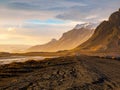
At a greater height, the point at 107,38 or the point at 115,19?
the point at 115,19

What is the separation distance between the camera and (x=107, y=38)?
610 ft

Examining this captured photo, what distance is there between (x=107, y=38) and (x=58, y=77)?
163 m

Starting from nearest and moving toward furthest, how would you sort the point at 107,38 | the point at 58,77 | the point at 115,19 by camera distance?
the point at 58,77 → the point at 107,38 → the point at 115,19

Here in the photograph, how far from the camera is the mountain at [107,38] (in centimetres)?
17338

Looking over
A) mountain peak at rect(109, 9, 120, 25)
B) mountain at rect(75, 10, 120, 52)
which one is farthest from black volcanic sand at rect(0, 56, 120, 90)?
mountain peak at rect(109, 9, 120, 25)

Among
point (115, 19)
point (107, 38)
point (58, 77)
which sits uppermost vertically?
point (115, 19)

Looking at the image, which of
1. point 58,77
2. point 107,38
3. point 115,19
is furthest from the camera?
point 115,19

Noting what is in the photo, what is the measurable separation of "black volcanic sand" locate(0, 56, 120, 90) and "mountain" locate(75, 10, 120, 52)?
138 meters

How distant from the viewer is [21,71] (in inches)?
1171

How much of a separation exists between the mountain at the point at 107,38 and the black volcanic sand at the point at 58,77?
13750 cm

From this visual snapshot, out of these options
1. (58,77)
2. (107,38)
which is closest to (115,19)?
(107,38)

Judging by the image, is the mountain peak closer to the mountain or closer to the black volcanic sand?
the mountain

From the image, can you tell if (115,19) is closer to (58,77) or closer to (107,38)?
(107,38)

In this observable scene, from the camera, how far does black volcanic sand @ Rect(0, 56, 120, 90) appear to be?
75.5 ft
